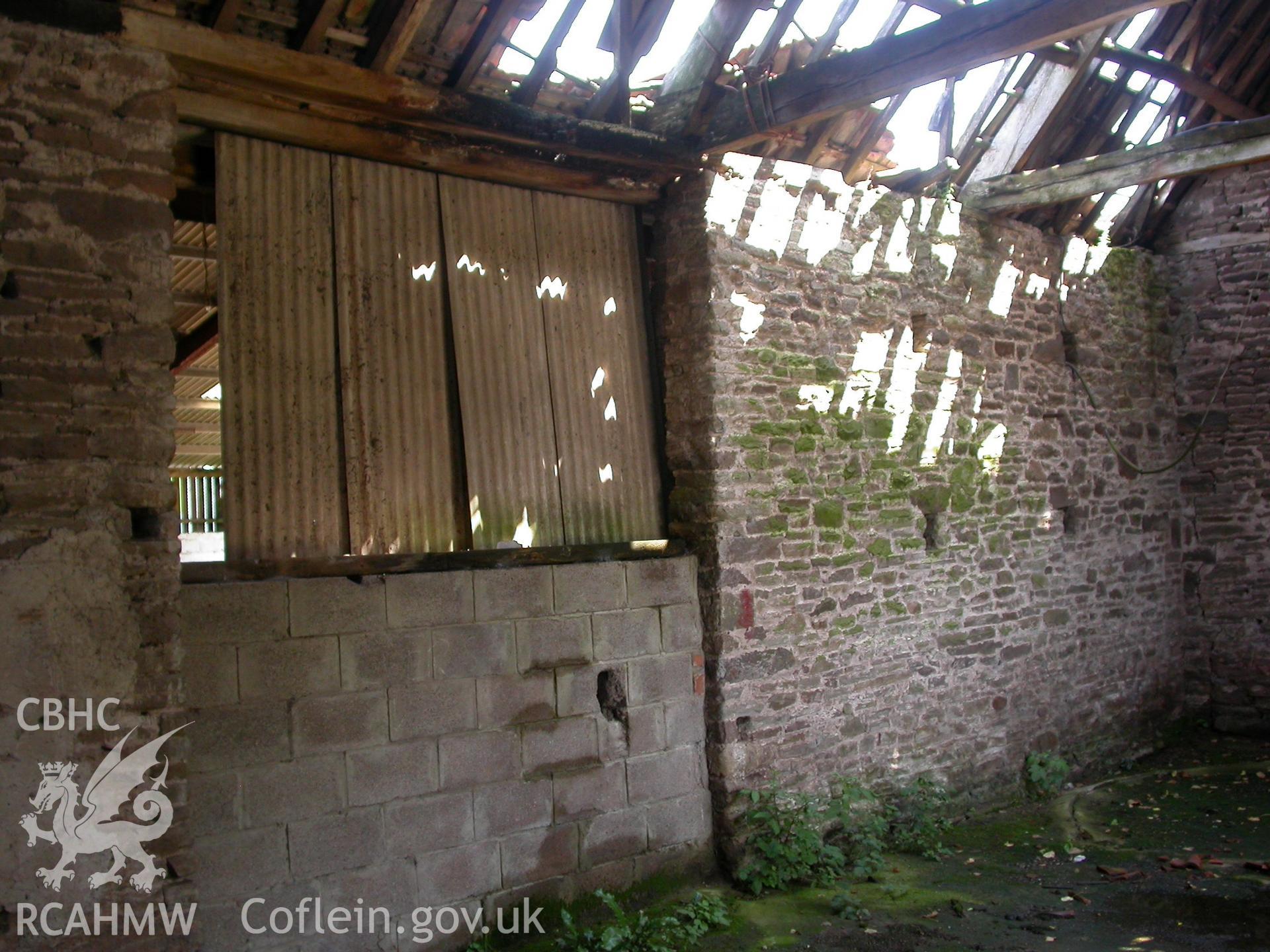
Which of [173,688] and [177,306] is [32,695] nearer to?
[173,688]

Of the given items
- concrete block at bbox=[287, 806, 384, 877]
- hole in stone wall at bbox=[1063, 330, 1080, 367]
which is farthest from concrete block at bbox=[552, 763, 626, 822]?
hole in stone wall at bbox=[1063, 330, 1080, 367]

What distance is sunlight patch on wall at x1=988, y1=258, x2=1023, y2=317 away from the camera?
712 cm

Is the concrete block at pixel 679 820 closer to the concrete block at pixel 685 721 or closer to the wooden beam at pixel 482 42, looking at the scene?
the concrete block at pixel 685 721

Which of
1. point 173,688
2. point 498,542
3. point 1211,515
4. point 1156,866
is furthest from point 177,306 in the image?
point 1211,515

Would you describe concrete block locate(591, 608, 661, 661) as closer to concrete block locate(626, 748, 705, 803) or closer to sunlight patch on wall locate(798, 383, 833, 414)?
concrete block locate(626, 748, 705, 803)

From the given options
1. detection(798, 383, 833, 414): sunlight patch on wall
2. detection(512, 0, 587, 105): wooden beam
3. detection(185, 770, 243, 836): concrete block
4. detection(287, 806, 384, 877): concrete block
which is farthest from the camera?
detection(798, 383, 833, 414): sunlight patch on wall

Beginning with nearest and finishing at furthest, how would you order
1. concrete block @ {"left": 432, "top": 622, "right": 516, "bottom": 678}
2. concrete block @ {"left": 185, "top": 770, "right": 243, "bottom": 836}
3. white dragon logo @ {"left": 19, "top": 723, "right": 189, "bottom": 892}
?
white dragon logo @ {"left": 19, "top": 723, "right": 189, "bottom": 892}
concrete block @ {"left": 185, "top": 770, "right": 243, "bottom": 836}
concrete block @ {"left": 432, "top": 622, "right": 516, "bottom": 678}

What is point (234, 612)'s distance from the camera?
3.93 metres

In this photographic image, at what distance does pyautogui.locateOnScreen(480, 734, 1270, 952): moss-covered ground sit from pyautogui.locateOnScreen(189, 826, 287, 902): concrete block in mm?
1502

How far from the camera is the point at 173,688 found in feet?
11.6

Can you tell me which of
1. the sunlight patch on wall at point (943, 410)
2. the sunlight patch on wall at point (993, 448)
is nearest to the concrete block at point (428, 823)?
the sunlight patch on wall at point (943, 410)

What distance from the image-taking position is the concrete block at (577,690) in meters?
4.85

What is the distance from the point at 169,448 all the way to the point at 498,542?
1.65 m

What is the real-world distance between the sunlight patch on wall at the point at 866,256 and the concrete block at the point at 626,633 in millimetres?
2495
